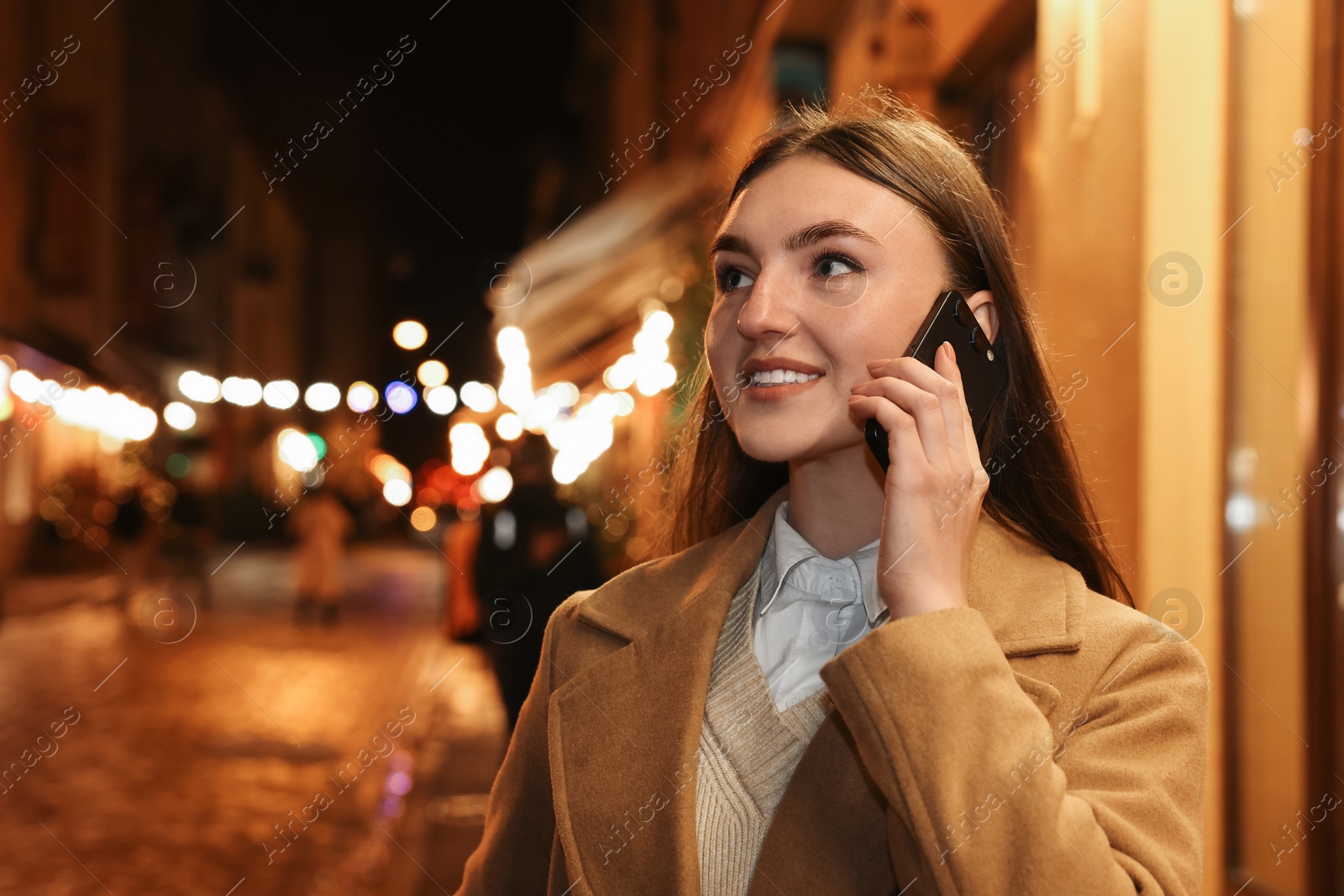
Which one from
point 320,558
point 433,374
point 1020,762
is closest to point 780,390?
point 1020,762

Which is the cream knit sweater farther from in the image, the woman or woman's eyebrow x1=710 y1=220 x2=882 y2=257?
woman's eyebrow x1=710 y1=220 x2=882 y2=257

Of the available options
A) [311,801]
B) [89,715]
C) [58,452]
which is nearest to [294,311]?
[58,452]

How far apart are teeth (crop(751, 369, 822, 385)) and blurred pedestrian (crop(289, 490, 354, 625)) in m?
14.9

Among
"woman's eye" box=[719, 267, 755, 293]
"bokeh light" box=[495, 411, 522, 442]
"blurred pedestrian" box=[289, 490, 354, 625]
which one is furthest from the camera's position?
"blurred pedestrian" box=[289, 490, 354, 625]

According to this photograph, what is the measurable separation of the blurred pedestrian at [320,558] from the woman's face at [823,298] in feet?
48.9

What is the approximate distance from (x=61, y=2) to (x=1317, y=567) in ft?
71.0

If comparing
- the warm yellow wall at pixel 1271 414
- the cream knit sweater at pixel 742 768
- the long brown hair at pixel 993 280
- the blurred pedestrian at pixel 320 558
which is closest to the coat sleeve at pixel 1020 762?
the cream knit sweater at pixel 742 768

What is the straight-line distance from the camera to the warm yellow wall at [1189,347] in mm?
3846

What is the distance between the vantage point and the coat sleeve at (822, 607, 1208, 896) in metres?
1.25

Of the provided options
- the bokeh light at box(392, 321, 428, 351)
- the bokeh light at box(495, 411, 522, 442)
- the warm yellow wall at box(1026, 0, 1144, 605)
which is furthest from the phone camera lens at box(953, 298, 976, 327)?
the bokeh light at box(392, 321, 428, 351)

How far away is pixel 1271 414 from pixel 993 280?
2.54 meters

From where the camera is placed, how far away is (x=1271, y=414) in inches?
148

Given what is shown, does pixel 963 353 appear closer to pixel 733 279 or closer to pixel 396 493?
pixel 733 279

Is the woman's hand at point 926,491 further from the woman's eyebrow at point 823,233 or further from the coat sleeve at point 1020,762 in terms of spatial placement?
the woman's eyebrow at point 823,233
